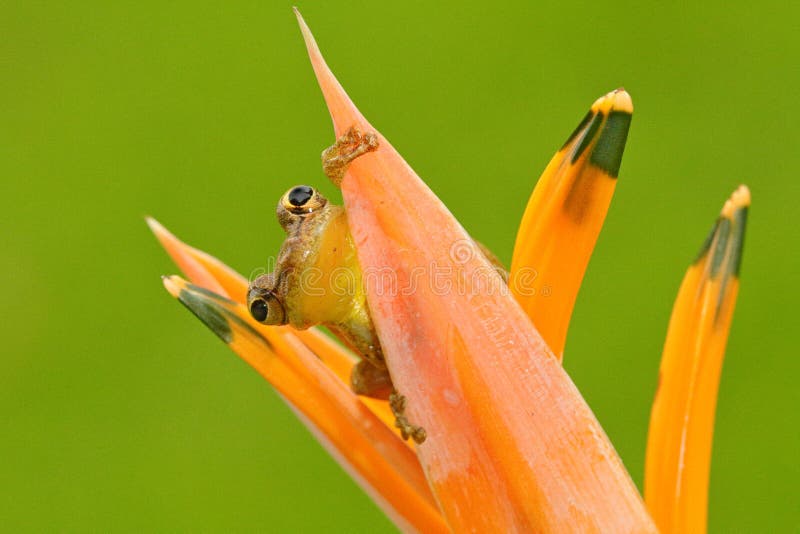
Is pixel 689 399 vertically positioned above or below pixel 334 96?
below

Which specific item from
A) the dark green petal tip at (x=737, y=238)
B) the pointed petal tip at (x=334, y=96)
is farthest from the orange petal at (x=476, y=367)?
the dark green petal tip at (x=737, y=238)

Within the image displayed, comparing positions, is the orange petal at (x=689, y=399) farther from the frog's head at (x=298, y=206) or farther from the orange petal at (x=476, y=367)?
the frog's head at (x=298, y=206)

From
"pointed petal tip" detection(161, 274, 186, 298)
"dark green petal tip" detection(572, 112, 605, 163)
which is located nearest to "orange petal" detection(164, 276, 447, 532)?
"pointed petal tip" detection(161, 274, 186, 298)

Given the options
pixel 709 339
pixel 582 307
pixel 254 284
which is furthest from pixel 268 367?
pixel 582 307

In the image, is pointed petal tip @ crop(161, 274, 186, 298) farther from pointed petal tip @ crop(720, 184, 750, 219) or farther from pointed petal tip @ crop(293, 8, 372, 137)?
pointed petal tip @ crop(720, 184, 750, 219)

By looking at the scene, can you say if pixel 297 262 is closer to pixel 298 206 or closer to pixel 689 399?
pixel 298 206

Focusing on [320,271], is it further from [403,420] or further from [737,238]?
[737,238]

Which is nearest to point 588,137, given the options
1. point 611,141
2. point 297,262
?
point 611,141
